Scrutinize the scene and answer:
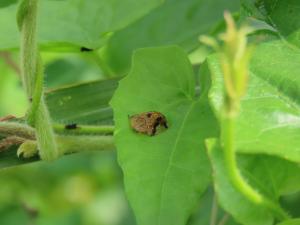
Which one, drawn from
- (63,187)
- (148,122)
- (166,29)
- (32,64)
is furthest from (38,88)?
(63,187)

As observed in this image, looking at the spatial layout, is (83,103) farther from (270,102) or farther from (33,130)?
(270,102)

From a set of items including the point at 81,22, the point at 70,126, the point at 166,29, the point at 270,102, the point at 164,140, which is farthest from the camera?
the point at 166,29

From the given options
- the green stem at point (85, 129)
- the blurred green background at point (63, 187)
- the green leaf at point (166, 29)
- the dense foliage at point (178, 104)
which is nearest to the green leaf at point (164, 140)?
the dense foliage at point (178, 104)

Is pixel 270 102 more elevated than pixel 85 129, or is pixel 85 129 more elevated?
pixel 270 102

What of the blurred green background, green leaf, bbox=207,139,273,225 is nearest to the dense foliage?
green leaf, bbox=207,139,273,225

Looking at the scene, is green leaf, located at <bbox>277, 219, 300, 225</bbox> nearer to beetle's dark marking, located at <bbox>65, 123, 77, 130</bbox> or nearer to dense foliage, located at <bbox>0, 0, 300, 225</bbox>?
dense foliage, located at <bbox>0, 0, 300, 225</bbox>

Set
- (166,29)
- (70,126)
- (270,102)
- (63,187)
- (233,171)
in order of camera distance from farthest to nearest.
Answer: (63,187) → (166,29) → (70,126) → (270,102) → (233,171)

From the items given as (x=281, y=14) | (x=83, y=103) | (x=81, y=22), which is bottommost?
(x=83, y=103)
